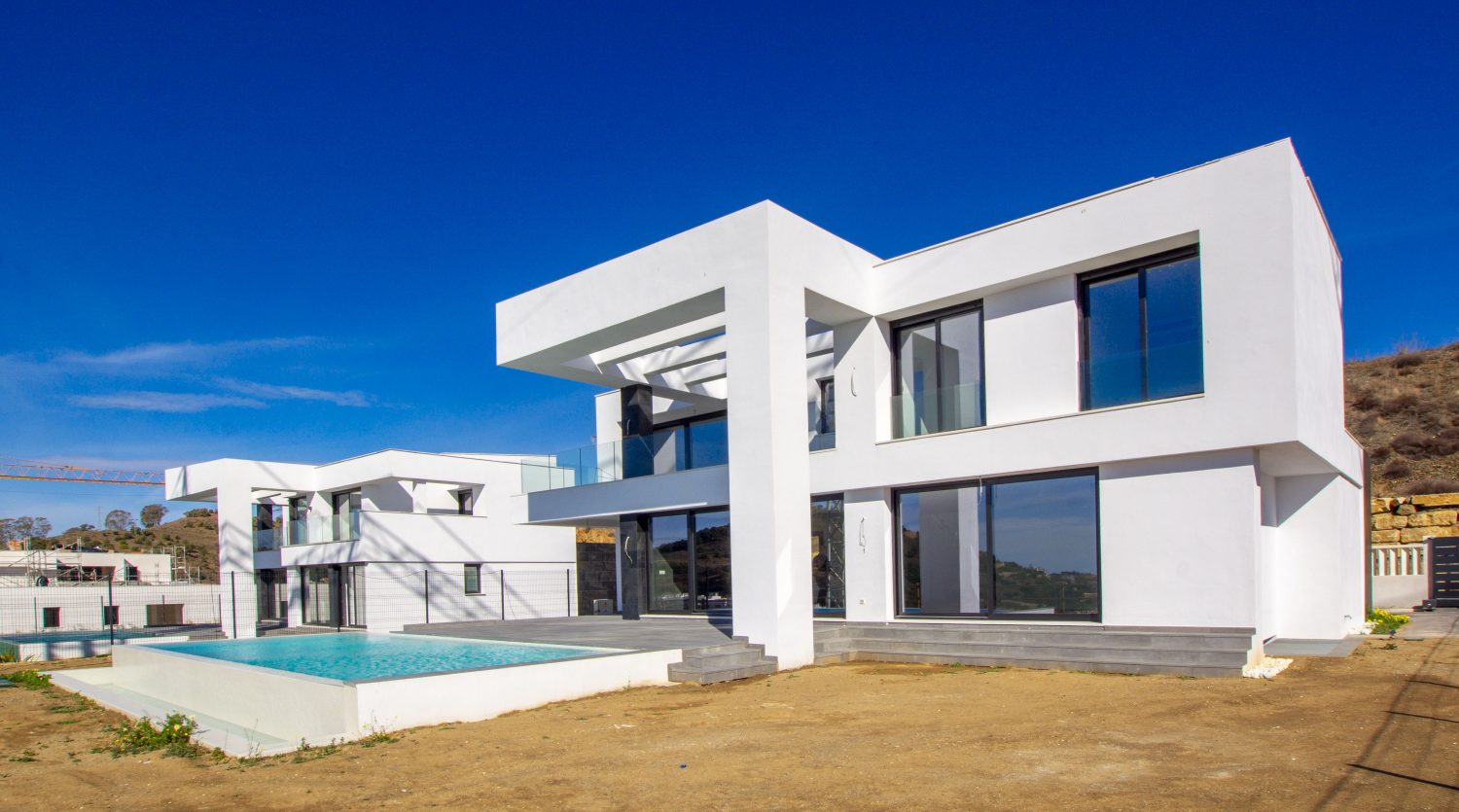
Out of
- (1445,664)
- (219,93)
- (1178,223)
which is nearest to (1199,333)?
(1178,223)

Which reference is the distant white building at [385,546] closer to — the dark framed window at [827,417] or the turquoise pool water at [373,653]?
the turquoise pool water at [373,653]

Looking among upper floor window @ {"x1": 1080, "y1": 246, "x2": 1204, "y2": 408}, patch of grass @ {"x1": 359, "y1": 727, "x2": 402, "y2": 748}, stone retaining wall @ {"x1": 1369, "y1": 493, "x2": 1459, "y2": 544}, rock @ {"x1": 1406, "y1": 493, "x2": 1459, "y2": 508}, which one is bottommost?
patch of grass @ {"x1": 359, "y1": 727, "x2": 402, "y2": 748}

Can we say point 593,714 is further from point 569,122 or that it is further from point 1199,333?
point 569,122

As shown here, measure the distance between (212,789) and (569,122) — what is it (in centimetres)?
1655

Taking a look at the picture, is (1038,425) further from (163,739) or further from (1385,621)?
(163,739)

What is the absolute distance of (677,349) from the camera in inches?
731

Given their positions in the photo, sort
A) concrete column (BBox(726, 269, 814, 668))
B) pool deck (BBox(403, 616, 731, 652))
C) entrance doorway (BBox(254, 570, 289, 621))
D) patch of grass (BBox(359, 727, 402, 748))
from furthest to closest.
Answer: entrance doorway (BBox(254, 570, 289, 621))
pool deck (BBox(403, 616, 731, 652))
concrete column (BBox(726, 269, 814, 668))
patch of grass (BBox(359, 727, 402, 748))

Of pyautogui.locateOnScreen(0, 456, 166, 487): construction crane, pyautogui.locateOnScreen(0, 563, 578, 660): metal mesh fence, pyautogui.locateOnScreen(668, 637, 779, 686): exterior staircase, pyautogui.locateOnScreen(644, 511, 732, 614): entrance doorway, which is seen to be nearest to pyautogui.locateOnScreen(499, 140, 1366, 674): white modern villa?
pyautogui.locateOnScreen(668, 637, 779, 686): exterior staircase

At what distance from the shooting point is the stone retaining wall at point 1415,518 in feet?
61.6

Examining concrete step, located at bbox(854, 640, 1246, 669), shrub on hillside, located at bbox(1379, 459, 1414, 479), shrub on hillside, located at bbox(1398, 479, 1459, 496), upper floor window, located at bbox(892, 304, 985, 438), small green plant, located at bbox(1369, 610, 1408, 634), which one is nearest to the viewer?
concrete step, located at bbox(854, 640, 1246, 669)

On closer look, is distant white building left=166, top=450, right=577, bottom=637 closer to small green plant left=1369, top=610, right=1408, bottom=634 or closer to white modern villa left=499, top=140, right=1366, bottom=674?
white modern villa left=499, top=140, right=1366, bottom=674

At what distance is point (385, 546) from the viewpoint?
2450 cm

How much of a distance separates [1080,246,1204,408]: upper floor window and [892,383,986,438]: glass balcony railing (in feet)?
5.54

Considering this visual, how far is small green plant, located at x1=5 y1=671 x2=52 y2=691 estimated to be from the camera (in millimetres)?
15492
